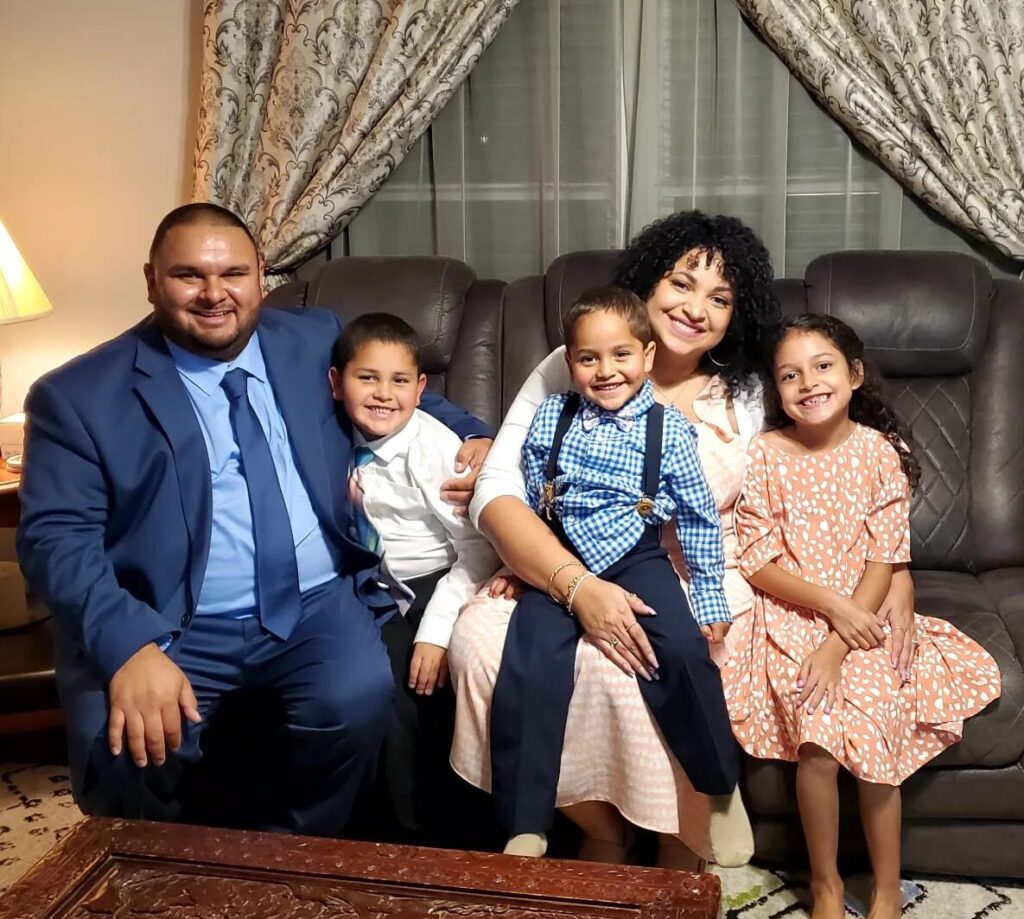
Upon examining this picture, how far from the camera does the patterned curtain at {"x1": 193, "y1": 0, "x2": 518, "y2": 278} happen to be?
9.11ft

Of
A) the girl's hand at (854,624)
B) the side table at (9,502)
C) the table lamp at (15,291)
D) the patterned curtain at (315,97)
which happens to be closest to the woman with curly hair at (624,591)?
the girl's hand at (854,624)

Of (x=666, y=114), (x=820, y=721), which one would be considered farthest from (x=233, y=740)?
(x=666, y=114)

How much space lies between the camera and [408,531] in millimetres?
2080

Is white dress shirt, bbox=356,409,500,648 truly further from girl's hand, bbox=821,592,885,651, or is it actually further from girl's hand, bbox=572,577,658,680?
girl's hand, bbox=821,592,885,651

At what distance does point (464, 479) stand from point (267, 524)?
381 mm

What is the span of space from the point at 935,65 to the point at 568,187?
0.96m

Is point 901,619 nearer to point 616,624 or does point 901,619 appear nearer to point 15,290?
point 616,624

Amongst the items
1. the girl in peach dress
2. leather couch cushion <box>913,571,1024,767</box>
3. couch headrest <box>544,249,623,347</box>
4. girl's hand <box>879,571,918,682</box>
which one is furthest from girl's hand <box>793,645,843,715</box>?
couch headrest <box>544,249,623,347</box>

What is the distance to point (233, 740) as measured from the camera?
1.89 metres

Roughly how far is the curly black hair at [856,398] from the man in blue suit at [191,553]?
86cm

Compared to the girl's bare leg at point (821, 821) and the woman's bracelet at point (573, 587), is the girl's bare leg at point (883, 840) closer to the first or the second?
the girl's bare leg at point (821, 821)

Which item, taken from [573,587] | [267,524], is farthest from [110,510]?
[573,587]

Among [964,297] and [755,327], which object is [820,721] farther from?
[964,297]

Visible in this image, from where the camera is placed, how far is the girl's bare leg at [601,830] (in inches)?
71.2
